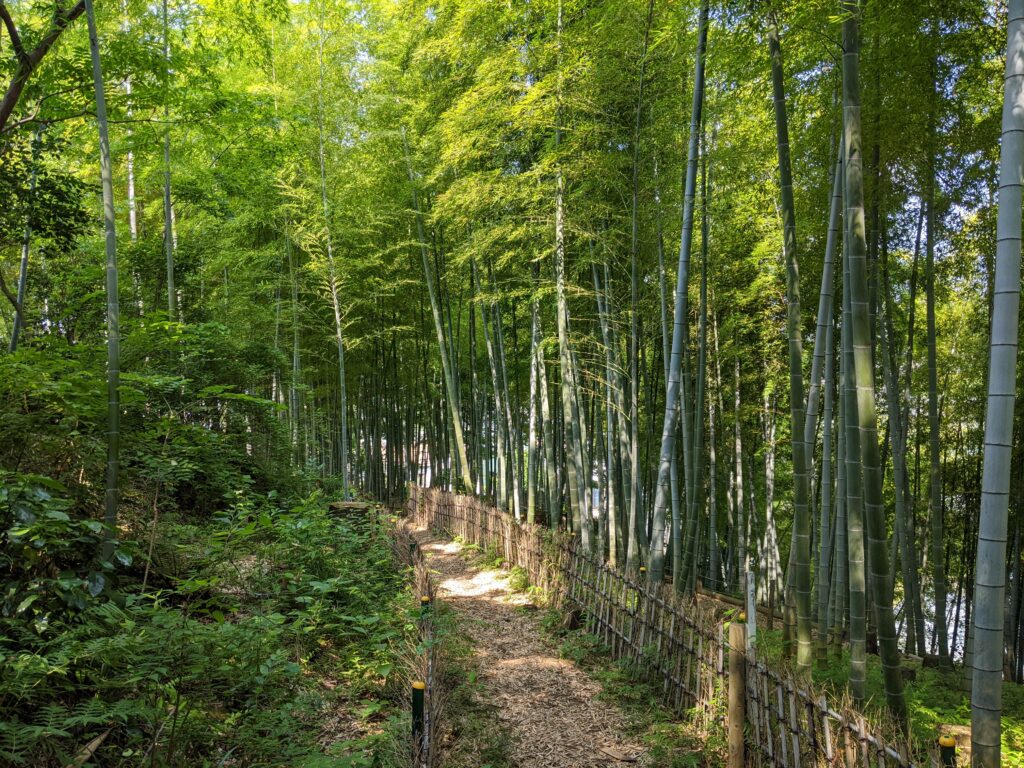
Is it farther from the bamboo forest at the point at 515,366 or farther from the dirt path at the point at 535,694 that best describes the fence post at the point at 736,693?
the dirt path at the point at 535,694

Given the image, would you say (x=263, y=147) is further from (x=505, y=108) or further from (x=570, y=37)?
(x=570, y=37)

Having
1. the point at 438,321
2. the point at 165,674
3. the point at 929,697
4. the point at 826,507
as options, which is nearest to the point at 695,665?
the point at 826,507

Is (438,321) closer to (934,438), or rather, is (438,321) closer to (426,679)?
(934,438)

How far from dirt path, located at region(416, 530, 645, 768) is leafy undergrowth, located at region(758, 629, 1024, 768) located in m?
0.99

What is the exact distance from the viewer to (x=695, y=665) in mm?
3232

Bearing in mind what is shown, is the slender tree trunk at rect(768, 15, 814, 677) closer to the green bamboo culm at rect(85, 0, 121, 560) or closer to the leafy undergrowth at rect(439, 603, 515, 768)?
the leafy undergrowth at rect(439, 603, 515, 768)

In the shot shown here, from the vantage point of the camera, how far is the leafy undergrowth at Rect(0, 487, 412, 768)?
178 centimetres

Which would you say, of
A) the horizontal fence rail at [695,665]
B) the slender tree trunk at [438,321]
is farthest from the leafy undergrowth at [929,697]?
the slender tree trunk at [438,321]

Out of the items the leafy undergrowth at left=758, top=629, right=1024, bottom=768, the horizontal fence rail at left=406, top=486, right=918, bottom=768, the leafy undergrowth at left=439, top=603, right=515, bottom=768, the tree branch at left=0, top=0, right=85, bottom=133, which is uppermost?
the tree branch at left=0, top=0, right=85, bottom=133

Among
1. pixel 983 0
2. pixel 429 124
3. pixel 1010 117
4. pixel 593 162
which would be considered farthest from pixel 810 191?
pixel 429 124

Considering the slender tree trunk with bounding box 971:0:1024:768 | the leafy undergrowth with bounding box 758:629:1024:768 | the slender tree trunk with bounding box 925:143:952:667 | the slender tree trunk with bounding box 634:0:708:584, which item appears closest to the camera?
the slender tree trunk with bounding box 971:0:1024:768

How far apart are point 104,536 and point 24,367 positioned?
0.95 metres

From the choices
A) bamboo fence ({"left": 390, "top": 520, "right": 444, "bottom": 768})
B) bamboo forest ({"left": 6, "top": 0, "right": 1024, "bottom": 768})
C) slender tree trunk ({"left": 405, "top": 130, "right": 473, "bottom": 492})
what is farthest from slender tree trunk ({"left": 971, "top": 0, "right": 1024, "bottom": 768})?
slender tree trunk ({"left": 405, "top": 130, "right": 473, "bottom": 492})

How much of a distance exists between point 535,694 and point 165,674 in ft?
7.67
